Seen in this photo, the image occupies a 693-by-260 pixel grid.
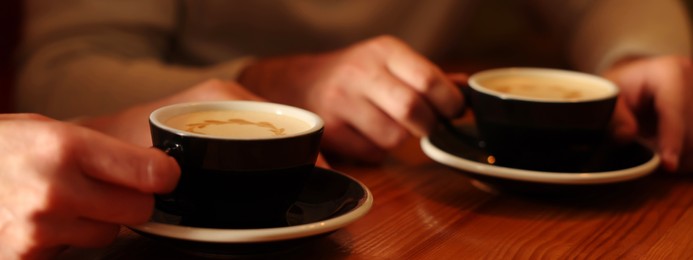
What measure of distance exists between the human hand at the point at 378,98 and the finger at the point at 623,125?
0.19m

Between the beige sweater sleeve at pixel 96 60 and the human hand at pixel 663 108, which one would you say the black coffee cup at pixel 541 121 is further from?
the beige sweater sleeve at pixel 96 60

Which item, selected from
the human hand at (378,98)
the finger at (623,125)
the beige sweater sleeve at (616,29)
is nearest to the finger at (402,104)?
the human hand at (378,98)

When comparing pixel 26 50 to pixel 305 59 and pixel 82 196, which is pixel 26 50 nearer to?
pixel 305 59

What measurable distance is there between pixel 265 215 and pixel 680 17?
1046mm

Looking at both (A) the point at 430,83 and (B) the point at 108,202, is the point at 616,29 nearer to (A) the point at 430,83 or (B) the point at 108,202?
(A) the point at 430,83

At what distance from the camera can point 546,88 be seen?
2.81 feet

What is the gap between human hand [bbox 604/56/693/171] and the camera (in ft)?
2.89

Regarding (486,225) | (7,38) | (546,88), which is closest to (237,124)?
(486,225)

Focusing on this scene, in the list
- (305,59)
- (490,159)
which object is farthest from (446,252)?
(305,59)

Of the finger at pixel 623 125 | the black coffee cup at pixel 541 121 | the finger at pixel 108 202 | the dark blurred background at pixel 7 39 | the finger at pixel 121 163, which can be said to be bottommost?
the dark blurred background at pixel 7 39

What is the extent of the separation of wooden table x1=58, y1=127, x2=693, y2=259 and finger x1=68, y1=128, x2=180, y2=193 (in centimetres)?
10

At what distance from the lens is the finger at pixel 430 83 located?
0.83m

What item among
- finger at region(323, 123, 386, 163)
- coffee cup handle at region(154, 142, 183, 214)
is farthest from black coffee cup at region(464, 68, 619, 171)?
coffee cup handle at region(154, 142, 183, 214)

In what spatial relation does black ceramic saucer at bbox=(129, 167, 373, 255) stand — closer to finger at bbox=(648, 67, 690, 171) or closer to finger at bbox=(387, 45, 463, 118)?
finger at bbox=(387, 45, 463, 118)
